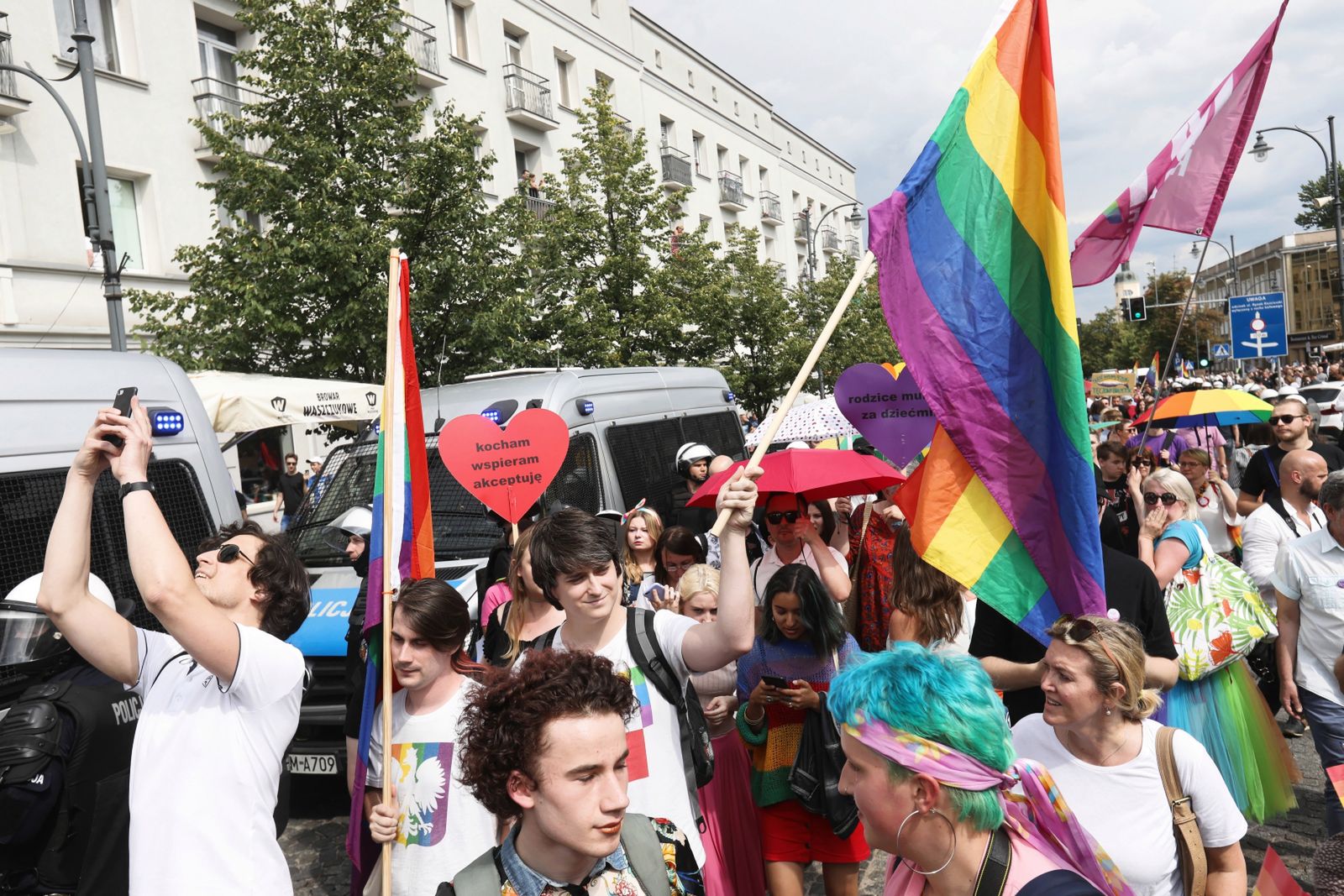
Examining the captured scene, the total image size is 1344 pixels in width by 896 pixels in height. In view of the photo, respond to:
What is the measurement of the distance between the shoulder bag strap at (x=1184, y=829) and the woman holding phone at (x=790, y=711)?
1.21 m

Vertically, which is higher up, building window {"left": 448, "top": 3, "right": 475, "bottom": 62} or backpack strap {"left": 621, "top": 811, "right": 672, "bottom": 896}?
building window {"left": 448, "top": 3, "right": 475, "bottom": 62}

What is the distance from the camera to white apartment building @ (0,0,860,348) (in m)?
15.6

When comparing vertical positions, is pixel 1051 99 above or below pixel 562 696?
above

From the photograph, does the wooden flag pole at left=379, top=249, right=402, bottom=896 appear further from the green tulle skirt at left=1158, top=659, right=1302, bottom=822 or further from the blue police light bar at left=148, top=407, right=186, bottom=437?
the green tulle skirt at left=1158, top=659, right=1302, bottom=822

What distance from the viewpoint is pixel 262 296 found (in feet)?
38.9

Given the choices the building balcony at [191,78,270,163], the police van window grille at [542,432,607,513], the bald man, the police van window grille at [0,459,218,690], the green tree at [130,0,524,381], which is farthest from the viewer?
the building balcony at [191,78,270,163]

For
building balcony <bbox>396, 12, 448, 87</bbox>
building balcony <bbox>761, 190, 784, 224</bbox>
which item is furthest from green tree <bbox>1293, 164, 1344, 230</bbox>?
building balcony <bbox>396, 12, 448, 87</bbox>

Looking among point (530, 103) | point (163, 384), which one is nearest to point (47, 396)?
point (163, 384)

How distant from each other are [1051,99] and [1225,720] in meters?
2.72

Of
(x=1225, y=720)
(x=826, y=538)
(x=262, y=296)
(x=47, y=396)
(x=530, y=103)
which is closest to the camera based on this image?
(x=47, y=396)

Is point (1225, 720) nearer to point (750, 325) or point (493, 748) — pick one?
point (493, 748)

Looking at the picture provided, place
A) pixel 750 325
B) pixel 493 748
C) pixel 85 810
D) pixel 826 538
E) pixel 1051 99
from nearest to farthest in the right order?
1. pixel 493 748
2. pixel 85 810
3. pixel 1051 99
4. pixel 826 538
5. pixel 750 325

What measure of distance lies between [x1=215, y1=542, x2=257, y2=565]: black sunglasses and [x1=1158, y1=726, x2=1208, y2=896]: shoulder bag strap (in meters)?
2.59

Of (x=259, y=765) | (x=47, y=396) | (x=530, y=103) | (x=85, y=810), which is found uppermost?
(x=530, y=103)
